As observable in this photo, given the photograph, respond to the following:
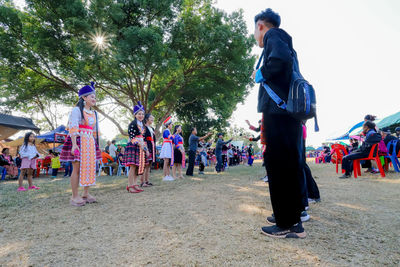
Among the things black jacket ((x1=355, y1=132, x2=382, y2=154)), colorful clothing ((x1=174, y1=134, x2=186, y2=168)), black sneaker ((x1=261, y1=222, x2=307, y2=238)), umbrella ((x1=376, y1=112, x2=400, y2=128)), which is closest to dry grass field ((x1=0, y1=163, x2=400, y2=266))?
black sneaker ((x1=261, y1=222, x2=307, y2=238))

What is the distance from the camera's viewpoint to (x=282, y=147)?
2.02 metres

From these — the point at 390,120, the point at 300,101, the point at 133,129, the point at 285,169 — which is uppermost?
the point at 390,120

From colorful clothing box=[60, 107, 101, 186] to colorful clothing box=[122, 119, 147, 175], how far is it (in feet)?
3.10

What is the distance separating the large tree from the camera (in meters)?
10.3

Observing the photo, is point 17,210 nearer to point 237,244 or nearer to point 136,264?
point 136,264

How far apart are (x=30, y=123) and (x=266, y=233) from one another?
86.2ft

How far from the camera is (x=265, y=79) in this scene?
216 cm

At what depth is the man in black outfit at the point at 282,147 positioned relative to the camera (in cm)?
201

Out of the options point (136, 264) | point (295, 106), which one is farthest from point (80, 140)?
point (295, 106)

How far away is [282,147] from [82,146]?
11.1 feet

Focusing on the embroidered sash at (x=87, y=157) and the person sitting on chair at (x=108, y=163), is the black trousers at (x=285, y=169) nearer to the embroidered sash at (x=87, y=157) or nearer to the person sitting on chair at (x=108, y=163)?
the embroidered sash at (x=87, y=157)

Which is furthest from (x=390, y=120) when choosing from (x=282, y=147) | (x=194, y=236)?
(x=194, y=236)

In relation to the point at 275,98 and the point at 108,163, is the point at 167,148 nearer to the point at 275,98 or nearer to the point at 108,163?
the point at 108,163

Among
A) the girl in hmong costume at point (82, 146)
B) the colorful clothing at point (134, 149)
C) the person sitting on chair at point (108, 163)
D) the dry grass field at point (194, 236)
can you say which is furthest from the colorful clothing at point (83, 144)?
the person sitting on chair at point (108, 163)
